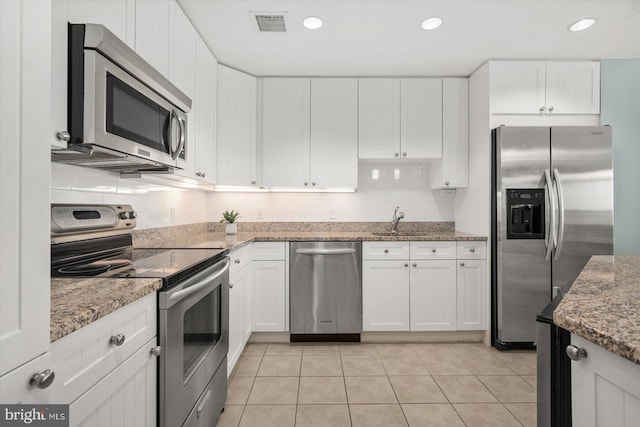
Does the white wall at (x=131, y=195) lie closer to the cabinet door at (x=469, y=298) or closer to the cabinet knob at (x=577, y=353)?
the cabinet knob at (x=577, y=353)

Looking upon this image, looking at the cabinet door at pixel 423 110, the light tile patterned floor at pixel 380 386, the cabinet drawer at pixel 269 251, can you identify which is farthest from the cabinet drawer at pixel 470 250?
the cabinet drawer at pixel 269 251

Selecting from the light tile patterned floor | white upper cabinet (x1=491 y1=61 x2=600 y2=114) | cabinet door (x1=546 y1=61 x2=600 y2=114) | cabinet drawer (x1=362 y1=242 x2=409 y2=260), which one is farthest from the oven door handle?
cabinet door (x1=546 y1=61 x2=600 y2=114)

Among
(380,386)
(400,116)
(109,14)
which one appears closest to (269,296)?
(380,386)

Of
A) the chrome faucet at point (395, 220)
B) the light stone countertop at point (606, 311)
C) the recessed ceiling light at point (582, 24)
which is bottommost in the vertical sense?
the light stone countertop at point (606, 311)

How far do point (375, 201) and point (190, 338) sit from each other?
8.49 feet

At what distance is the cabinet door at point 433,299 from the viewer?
309 centimetres

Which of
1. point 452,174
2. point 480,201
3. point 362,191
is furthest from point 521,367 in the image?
point 362,191

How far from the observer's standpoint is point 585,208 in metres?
2.83

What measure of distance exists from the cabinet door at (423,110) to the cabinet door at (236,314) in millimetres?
2113

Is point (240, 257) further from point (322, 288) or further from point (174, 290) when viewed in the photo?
point (174, 290)

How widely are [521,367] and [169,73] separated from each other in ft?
10.4

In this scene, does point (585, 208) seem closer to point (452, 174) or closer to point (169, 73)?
point (452, 174)

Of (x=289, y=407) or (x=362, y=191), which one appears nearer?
(x=289, y=407)

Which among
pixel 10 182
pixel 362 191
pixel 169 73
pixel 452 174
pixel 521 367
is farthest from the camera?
pixel 362 191
